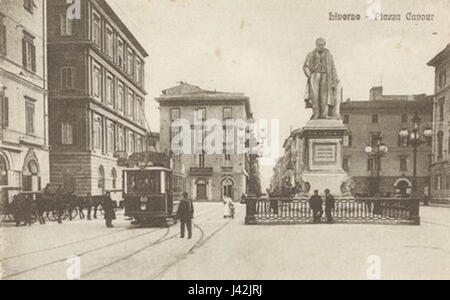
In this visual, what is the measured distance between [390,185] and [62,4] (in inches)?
937

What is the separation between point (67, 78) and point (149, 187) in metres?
6.22

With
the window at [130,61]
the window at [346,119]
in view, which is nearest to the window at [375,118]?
the window at [346,119]

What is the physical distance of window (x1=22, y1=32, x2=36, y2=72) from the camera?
14.8 m

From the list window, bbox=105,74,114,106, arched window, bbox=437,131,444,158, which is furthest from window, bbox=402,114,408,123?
window, bbox=105,74,114,106

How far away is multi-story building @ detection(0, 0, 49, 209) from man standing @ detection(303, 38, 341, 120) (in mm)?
8421

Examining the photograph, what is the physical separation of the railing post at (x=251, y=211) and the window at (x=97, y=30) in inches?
313

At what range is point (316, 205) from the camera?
12.8m

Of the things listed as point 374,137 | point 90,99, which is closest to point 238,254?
point 90,99

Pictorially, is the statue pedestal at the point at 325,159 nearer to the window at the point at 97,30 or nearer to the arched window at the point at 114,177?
the arched window at the point at 114,177

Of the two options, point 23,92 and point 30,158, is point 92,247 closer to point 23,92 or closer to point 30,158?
point 30,158

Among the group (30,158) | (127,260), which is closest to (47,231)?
(30,158)

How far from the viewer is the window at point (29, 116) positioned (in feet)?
45.7

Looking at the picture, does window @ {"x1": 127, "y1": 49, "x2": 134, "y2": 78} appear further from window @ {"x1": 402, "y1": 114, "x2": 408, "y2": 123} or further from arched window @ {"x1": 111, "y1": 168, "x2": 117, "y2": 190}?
window @ {"x1": 402, "y1": 114, "x2": 408, "y2": 123}

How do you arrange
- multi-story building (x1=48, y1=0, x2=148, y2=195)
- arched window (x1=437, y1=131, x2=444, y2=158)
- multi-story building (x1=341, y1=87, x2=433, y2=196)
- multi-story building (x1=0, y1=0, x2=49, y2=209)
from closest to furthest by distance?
1. multi-story building (x1=0, y1=0, x2=49, y2=209)
2. multi-story building (x1=48, y1=0, x2=148, y2=195)
3. arched window (x1=437, y1=131, x2=444, y2=158)
4. multi-story building (x1=341, y1=87, x2=433, y2=196)
